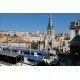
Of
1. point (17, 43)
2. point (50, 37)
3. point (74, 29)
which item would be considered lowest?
point (17, 43)

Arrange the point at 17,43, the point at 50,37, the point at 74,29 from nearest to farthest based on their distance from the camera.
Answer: the point at 74,29
the point at 50,37
the point at 17,43

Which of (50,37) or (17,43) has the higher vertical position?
(50,37)

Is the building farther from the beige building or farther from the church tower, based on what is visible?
the beige building

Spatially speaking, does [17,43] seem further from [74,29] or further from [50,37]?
[74,29]

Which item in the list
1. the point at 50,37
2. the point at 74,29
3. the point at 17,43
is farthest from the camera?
the point at 17,43

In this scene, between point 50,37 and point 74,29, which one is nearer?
point 74,29

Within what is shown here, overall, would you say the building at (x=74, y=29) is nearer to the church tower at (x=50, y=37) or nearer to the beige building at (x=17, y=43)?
the church tower at (x=50, y=37)

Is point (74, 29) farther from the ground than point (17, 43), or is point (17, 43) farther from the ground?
point (74, 29)

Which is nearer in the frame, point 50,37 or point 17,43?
point 50,37

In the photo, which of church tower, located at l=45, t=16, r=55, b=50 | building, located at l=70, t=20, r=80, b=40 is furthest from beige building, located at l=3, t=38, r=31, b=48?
building, located at l=70, t=20, r=80, b=40

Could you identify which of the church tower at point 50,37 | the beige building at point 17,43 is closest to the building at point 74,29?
the church tower at point 50,37

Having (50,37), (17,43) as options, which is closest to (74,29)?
(50,37)
